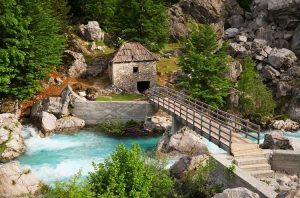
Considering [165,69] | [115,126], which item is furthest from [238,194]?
[165,69]

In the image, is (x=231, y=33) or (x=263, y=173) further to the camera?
(x=231, y=33)

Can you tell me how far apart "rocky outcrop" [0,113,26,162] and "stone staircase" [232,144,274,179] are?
52.4 feet

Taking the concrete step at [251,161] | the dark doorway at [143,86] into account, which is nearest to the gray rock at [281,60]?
the dark doorway at [143,86]

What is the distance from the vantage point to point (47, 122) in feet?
117

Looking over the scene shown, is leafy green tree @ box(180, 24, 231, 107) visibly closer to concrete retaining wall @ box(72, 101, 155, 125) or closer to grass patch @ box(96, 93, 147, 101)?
concrete retaining wall @ box(72, 101, 155, 125)

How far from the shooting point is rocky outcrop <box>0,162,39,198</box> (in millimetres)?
22078

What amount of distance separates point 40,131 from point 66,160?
6.93 meters

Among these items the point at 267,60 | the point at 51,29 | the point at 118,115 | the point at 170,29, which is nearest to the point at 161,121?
the point at 118,115

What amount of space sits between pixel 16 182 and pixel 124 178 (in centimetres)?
868

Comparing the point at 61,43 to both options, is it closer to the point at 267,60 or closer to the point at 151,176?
the point at 267,60

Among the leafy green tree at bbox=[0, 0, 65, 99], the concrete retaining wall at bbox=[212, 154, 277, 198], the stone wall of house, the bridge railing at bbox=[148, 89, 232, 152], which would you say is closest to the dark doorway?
the stone wall of house

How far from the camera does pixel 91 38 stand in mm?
50719

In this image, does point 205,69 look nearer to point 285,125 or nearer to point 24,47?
point 285,125

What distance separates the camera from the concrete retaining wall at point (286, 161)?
22109mm
